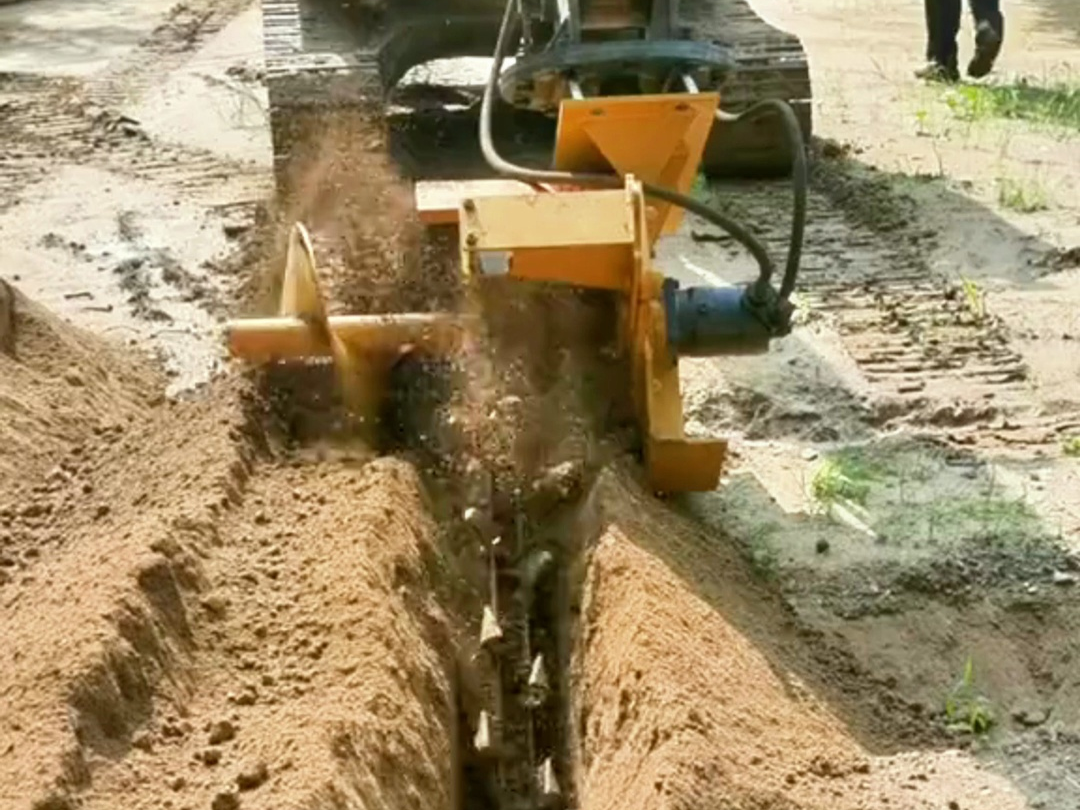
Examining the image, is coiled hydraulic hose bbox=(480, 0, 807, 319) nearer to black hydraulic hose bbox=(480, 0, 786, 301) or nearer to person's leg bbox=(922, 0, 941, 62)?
black hydraulic hose bbox=(480, 0, 786, 301)

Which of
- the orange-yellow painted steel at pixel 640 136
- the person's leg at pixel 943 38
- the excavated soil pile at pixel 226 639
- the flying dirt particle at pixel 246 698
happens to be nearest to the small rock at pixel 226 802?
the excavated soil pile at pixel 226 639

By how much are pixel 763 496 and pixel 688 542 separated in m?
0.66

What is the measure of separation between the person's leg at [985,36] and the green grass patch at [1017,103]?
6.7 inches

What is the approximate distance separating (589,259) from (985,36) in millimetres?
7276

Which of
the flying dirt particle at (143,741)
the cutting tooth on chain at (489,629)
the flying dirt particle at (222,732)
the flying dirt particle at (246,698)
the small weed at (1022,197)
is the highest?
the flying dirt particle at (143,741)

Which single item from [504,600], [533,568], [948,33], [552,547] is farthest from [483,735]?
[948,33]

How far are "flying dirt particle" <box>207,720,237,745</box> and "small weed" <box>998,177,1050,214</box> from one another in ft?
19.2

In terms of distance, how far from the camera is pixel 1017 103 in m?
11.4

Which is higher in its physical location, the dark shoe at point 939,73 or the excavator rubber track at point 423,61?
the excavator rubber track at point 423,61

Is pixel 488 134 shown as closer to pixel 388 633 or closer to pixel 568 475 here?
pixel 568 475

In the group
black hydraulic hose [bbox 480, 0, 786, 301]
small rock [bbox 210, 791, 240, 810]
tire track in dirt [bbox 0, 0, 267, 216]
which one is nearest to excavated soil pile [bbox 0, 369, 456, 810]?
small rock [bbox 210, 791, 240, 810]

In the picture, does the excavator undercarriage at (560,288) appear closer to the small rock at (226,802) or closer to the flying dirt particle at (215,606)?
the flying dirt particle at (215,606)

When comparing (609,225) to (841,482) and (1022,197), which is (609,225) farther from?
(1022,197)

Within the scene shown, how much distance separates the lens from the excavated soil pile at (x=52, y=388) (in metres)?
6.13
